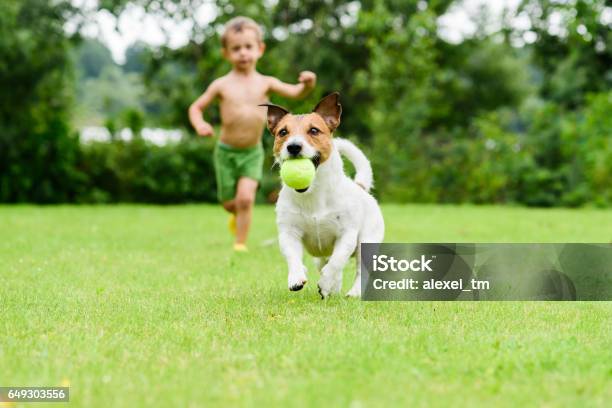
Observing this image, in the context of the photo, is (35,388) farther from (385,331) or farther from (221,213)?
(221,213)

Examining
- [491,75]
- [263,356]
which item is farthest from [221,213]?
[491,75]

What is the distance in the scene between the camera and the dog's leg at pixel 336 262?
17.6 feet

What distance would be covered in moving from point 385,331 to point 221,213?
40.6ft

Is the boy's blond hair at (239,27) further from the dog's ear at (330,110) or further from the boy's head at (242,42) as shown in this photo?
the dog's ear at (330,110)

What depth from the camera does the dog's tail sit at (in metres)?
6.35

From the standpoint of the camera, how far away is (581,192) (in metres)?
→ 20.6

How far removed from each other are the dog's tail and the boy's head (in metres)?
2.94

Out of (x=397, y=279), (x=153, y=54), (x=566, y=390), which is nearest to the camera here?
(x=566, y=390)

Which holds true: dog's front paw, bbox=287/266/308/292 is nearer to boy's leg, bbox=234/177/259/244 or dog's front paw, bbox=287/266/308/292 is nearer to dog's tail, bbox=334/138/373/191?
dog's tail, bbox=334/138/373/191

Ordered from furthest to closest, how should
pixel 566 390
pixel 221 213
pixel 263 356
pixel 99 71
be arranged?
1. pixel 99 71
2. pixel 221 213
3. pixel 263 356
4. pixel 566 390

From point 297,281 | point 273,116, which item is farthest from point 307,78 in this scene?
point 297,281

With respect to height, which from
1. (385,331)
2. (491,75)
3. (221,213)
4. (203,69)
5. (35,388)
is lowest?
(35,388)

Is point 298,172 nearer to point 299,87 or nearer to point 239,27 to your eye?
point 299,87

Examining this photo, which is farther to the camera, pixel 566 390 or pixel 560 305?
pixel 560 305
